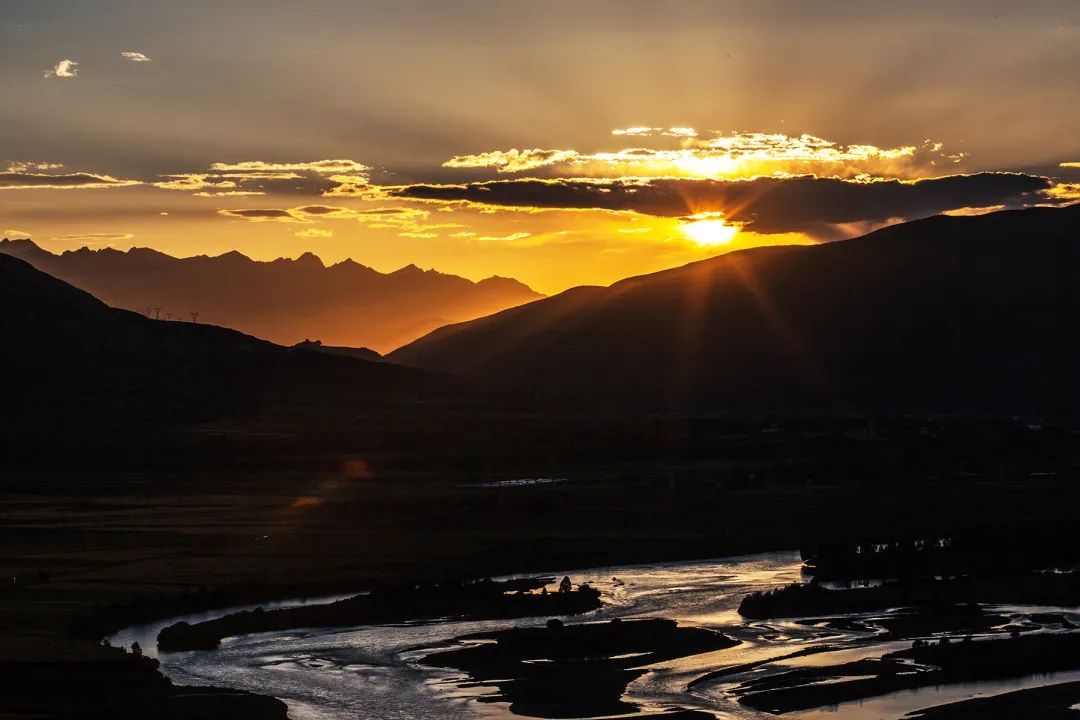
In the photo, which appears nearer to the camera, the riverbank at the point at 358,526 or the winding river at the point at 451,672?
the winding river at the point at 451,672

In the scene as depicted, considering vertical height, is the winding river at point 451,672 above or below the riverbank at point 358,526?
below

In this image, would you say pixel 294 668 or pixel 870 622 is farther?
pixel 870 622

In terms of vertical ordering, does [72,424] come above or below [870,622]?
above

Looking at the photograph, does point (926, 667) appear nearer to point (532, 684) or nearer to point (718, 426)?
point (532, 684)

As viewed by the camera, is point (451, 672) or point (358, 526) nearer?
point (451, 672)

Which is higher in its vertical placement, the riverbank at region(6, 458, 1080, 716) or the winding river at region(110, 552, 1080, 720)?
the riverbank at region(6, 458, 1080, 716)

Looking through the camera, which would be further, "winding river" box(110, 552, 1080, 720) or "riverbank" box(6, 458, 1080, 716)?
"riverbank" box(6, 458, 1080, 716)

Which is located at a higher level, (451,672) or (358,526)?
(358,526)

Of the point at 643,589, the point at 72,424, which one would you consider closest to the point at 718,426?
the point at 72,424
